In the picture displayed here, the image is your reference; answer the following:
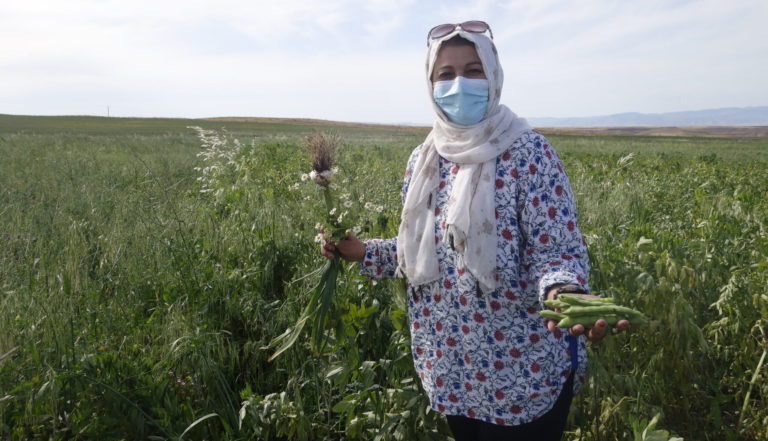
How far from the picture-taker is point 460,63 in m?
1.65

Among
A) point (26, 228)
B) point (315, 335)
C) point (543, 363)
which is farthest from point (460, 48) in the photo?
point (26, 228)

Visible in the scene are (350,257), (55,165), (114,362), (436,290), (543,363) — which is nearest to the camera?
(543,363)

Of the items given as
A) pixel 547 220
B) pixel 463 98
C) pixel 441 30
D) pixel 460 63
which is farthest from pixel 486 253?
pixel 441 30

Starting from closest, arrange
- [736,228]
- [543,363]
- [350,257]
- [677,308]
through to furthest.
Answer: [543,363]
[350,257]
[677,308]
[736,228]

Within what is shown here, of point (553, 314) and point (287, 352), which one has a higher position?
point (553, 314)

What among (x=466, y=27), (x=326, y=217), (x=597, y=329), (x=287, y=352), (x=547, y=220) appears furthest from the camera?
(x=287, y=352)

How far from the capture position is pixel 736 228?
328 centimetres

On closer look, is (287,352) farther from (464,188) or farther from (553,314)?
(553,314)

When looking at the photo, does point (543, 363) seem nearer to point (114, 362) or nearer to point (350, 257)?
point (350, 257)

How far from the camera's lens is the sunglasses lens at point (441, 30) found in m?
1.64

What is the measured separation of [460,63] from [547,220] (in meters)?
0.58

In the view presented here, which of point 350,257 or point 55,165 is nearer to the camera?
point 350,257

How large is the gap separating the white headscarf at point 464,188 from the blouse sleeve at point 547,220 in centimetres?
9

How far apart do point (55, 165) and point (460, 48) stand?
369 inches
